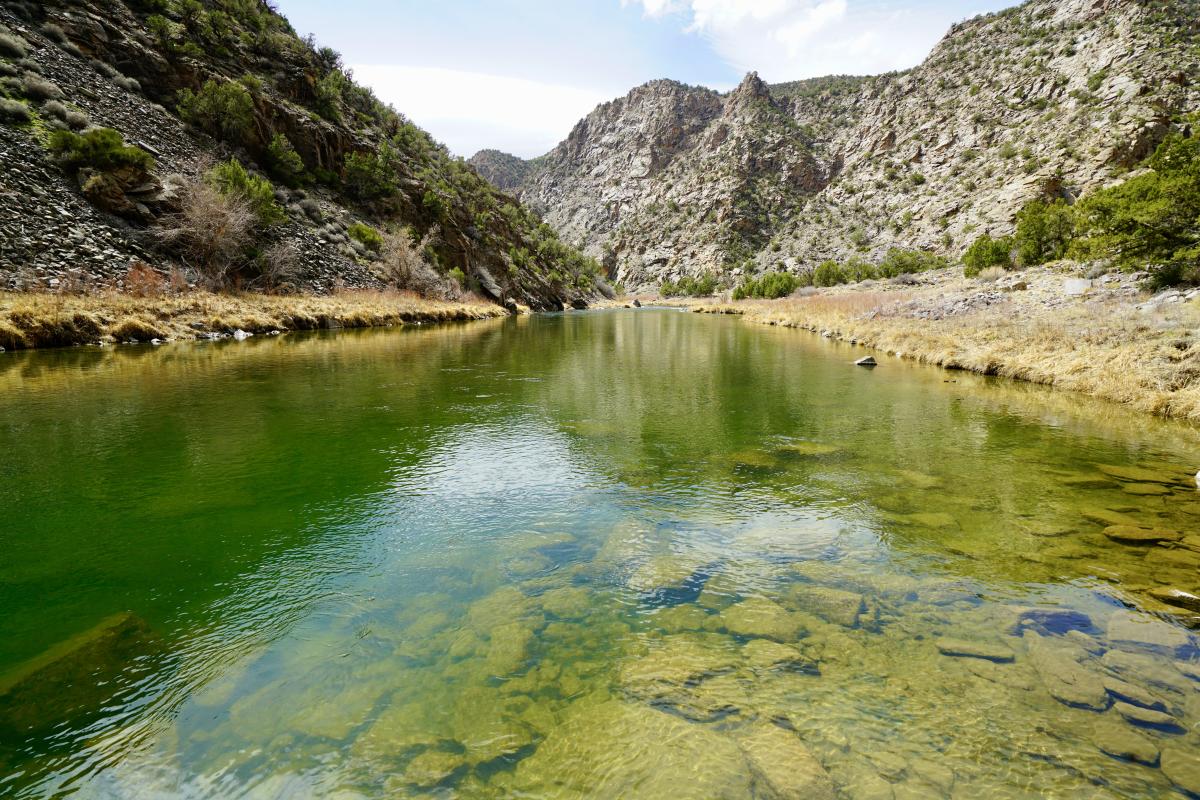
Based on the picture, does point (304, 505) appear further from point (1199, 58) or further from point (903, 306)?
point (1199, 58)

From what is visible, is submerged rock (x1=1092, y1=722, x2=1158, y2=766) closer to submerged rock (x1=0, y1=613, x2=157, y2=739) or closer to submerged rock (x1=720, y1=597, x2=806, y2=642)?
submerged rock (x1=720, y1=597, x2=806, y2=642)

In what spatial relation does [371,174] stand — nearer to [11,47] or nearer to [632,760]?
[11,47]

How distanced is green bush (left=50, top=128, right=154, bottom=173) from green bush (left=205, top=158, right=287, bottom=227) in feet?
12.3

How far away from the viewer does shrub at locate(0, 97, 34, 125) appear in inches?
976

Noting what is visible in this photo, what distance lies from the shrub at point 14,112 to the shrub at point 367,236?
65.5ft

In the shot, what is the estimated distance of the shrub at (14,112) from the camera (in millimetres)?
24781

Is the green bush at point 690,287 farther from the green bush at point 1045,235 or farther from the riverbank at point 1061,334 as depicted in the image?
the riverbank at point 1061,334

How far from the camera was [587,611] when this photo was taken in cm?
484

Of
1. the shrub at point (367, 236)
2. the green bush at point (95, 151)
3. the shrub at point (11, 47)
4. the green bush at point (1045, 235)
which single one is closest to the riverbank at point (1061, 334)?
the green bush at point (1045, 235)

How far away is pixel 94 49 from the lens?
113 feet

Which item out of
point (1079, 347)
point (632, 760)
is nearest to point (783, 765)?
point (632, 760)

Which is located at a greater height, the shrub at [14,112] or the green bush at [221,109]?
the green bush at [221,109]

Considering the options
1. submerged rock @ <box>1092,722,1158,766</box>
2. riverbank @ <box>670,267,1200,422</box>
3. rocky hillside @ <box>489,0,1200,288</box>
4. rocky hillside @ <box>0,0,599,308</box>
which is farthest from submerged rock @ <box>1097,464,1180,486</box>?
rocky hillside @ <box>489,0,1200,288</box>

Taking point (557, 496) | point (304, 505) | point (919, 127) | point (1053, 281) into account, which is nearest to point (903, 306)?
point (1053, 281)
